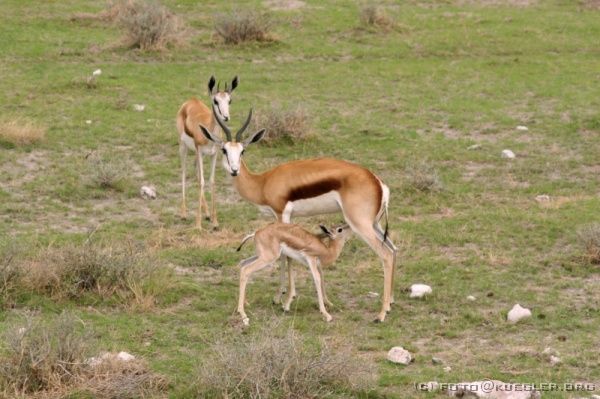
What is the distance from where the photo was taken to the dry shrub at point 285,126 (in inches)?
530

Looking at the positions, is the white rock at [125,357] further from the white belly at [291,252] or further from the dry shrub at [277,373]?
the white belly at [291,252]

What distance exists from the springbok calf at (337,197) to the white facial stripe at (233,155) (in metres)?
0.35

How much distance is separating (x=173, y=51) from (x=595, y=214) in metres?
9.28

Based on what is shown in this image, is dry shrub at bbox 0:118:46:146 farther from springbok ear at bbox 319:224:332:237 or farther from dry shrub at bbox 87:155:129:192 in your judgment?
springbok ear at bbox 319:224:332:237

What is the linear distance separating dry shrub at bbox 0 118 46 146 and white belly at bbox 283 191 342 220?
5366 millimetres

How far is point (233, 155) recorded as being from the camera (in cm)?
927

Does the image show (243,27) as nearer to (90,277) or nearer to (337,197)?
(337,197)

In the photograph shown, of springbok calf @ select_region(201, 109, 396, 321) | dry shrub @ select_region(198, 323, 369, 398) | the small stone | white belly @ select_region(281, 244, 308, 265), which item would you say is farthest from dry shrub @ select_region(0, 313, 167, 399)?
springbok calf @ select_region(201, 109, 396, 321)

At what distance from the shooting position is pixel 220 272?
30.8 feet

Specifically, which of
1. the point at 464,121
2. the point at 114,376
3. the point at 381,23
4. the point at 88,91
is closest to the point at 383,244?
the point at 114,376

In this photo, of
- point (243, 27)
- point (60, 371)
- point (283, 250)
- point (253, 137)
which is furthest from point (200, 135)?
point (243, 27)

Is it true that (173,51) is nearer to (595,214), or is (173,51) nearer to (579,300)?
(595,214)

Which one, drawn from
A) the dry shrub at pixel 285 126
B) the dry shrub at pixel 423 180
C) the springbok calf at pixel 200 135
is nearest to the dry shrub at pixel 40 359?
the springbok calf at pixel 200 135

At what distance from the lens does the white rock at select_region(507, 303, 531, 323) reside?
8102mm
